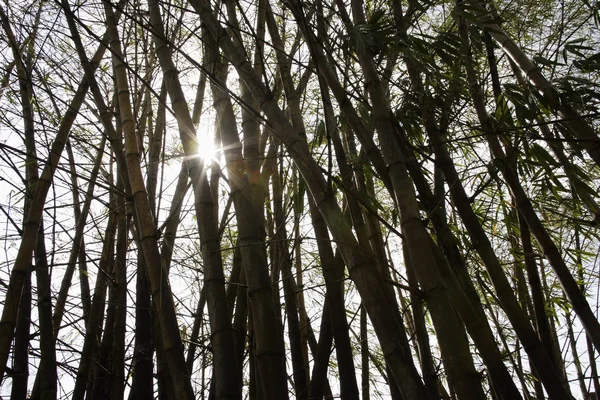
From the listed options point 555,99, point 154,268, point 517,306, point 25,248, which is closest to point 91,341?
point 25,248

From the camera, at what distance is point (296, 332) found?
2178 mm

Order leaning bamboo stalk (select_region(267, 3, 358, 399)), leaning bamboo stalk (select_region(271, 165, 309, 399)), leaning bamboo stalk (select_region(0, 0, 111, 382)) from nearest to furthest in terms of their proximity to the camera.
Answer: leaning bamboo stalk (select_region(267, 3, 358, 399)) → leaning bamboo stalk (select_region(0, 0, 111, 382)) → leaning bamboo stalk (select_region(271, 165, 309, 399))

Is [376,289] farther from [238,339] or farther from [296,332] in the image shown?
[296,332]

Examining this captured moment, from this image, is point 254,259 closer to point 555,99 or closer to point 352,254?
point 352,254

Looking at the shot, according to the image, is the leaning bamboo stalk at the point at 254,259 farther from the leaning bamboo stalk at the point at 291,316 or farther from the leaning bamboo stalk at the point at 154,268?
the leaning bamboo stalk at the point at 291,316

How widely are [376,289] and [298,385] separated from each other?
3.44 ft

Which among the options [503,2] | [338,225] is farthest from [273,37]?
[503,2]

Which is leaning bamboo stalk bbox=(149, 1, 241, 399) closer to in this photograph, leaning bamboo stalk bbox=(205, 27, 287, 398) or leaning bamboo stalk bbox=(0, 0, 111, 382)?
leaning bamboo stalk bbox=(205, 27, 287, 398)

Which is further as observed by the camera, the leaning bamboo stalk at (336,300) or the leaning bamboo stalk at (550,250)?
the leaning bamboo stalk at (550,250)

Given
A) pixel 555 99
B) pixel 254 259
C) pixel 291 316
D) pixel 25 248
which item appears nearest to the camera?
pixel 254 259

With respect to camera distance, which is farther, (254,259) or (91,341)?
(91,341)

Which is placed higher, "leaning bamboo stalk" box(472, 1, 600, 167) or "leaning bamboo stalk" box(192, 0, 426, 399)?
"leaning bamboo stalk" box(472, 1, 600, 167)

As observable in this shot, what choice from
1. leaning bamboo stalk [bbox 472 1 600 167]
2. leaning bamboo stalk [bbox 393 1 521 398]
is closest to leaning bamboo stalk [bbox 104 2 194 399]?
leaning bamboo stalk [bbox 393 1 521 398]

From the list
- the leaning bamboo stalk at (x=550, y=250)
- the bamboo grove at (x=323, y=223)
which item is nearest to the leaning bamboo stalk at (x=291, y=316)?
the bamboo grove at (x=323, y=223)
